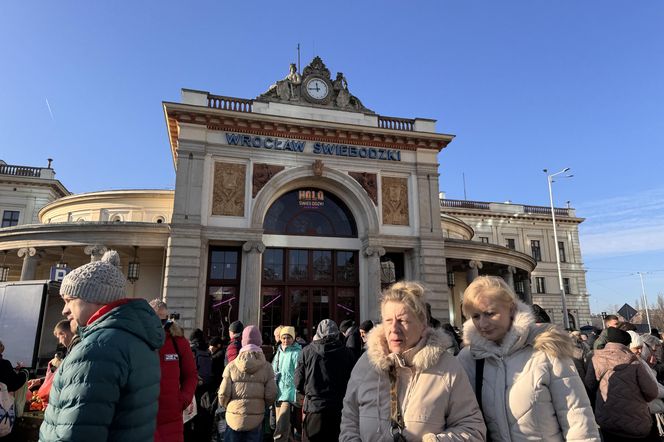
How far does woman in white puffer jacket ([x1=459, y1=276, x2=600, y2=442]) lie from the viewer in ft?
8.55

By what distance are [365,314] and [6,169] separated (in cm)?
3606

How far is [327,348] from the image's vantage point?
19.0ft

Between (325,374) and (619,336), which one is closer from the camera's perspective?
(619,336)

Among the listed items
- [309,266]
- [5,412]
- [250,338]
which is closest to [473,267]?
[309,266]

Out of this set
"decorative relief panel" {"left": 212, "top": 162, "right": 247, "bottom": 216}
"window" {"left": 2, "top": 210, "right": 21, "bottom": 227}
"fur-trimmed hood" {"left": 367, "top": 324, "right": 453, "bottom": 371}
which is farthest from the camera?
"window" {"left": 2, "top": 210, "right": 21, "bottom": 227}

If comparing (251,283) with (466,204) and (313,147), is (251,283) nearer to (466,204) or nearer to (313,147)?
(313,147)

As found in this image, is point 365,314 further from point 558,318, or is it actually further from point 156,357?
point 558,318

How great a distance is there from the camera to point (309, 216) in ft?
65.0

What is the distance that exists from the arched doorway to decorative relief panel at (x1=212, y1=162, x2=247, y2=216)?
1642mm

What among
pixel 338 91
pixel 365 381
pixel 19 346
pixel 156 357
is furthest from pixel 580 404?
pixel 338 91

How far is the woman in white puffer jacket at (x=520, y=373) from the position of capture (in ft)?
8.55

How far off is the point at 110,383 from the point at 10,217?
Result: 4131cm

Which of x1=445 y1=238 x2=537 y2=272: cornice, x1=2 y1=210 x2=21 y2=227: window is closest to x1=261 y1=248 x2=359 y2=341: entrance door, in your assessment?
x1=445 y1=238 x2=537 y2=272: cornice

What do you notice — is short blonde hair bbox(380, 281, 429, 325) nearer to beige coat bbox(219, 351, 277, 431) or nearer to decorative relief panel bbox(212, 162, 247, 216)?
beige coat bbox(219, 351, 277, 431)
